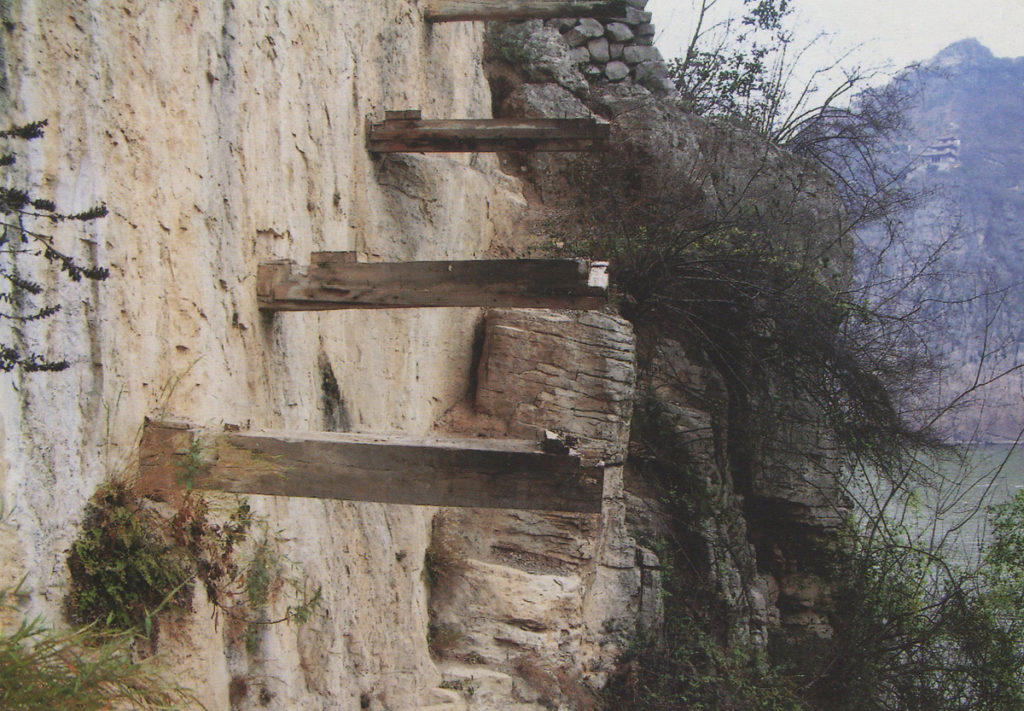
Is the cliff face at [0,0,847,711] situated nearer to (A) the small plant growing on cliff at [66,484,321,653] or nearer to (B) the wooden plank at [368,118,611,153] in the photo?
(A) the small plant growing on cliff at [66,484,321,653]

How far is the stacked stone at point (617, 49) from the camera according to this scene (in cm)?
A: 1020

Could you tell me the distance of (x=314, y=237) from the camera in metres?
4.38

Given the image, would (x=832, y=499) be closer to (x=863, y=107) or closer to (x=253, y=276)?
(x=863, y=107)

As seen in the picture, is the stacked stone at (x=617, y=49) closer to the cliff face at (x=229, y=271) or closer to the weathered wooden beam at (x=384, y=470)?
the cliff face at (x=229, y=271)

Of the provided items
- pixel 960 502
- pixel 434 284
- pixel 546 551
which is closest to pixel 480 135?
pixel 434 284

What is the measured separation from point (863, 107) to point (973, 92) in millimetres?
35555

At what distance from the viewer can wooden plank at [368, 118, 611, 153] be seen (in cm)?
543

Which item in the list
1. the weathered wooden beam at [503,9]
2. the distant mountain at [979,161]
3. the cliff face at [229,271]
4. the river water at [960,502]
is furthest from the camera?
the distant mountain at [979,161]

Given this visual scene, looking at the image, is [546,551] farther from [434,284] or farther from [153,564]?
[153,564]

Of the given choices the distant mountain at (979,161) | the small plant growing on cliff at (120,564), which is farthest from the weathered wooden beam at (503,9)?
the distant mountain at (979,161)

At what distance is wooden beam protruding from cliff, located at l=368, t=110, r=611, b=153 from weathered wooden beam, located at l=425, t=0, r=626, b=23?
107cm

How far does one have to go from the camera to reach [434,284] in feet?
11.1

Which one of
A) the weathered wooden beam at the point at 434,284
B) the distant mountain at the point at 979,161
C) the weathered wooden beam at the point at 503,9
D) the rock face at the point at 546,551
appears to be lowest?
the rock face at the point at 546,551

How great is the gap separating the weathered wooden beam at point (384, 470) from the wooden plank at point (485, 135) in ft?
10.0
